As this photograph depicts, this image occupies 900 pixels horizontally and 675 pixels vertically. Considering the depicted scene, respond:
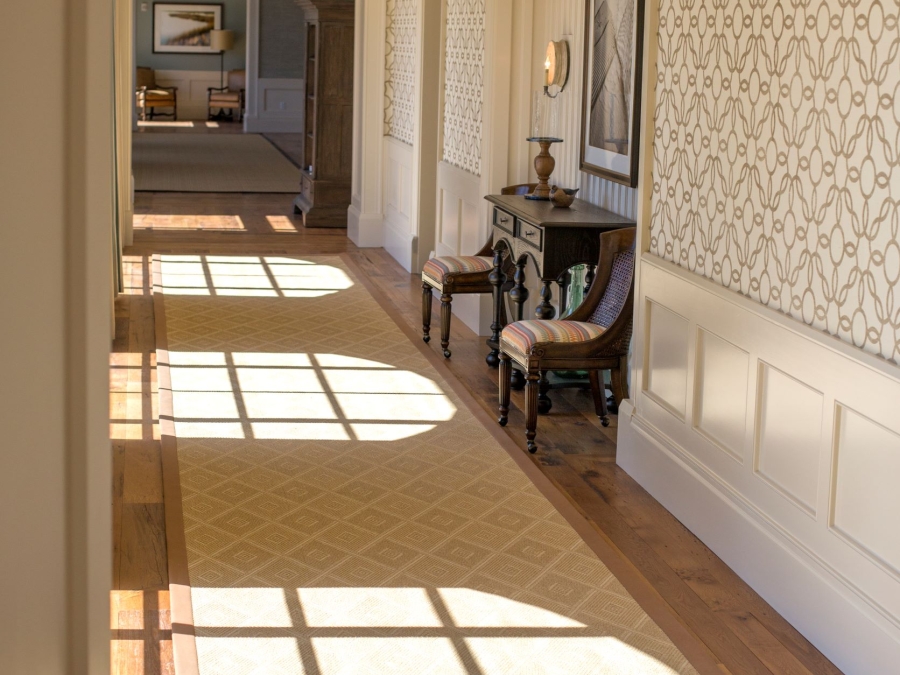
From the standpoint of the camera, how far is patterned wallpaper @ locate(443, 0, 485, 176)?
21.5ft

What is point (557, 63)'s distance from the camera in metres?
5.65

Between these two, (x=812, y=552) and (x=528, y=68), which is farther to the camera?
(x=528, y=68)

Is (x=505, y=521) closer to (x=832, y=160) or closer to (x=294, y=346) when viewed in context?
(x=832, y=160)

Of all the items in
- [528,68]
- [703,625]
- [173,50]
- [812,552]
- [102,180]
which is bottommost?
[703,625]

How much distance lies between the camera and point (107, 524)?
95cm

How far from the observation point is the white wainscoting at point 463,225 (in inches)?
258

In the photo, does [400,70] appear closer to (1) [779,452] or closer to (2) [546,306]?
(2) [546,306]

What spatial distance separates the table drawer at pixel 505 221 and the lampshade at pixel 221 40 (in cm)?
1883

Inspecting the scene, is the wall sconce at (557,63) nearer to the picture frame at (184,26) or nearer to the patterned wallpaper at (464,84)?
the patterned wallpaper at (464,84)

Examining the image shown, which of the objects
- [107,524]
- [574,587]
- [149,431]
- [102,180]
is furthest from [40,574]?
[149,431]

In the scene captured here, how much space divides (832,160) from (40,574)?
252 centimetres

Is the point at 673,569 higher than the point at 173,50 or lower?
lower

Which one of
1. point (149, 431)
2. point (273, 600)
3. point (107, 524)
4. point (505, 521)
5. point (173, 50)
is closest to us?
point (107, 524)

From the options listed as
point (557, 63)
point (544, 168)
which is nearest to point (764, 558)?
point (544, 168)
